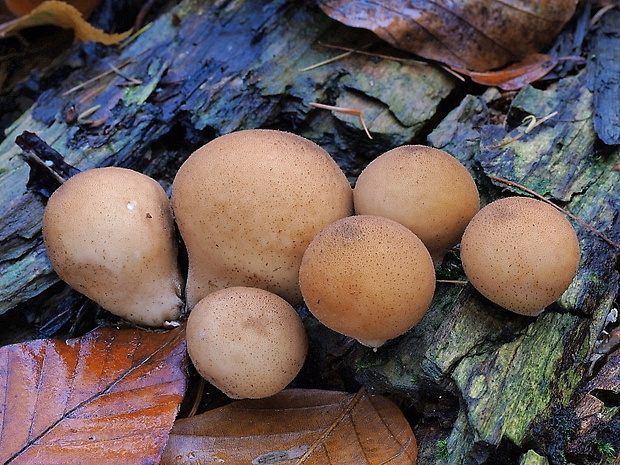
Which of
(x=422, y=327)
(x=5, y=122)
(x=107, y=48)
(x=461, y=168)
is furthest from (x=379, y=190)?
(x=5, y=122)

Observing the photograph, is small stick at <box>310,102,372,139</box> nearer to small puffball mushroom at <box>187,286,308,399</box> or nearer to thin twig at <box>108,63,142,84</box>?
thin twig at <box>108,63,142,84</box>

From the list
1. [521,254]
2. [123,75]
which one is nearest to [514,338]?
[521,254]

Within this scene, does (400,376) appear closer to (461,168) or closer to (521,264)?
(521,264)

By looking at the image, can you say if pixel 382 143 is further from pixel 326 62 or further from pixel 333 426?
pixel 333 426

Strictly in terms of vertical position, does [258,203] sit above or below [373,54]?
above

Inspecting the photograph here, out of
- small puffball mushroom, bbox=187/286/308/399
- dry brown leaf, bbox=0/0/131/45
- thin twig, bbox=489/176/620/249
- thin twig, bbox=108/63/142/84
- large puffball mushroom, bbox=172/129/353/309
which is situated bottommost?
thin twig, bbox=489/176/620/249

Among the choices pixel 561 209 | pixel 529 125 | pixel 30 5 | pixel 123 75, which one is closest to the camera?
pixel 561 209

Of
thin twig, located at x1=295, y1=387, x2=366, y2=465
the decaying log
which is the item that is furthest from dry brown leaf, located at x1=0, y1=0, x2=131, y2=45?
thin twig, located at x1=295, y1=387, x2=366, y2=465
